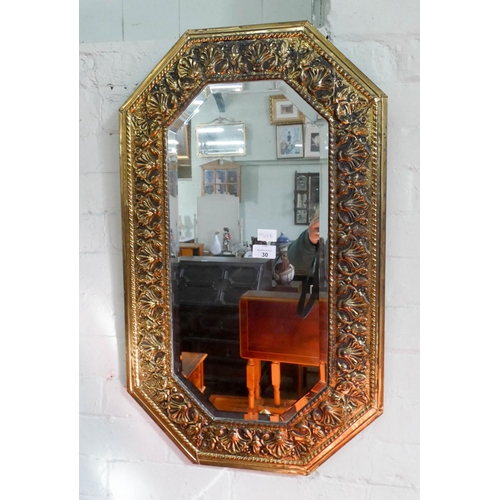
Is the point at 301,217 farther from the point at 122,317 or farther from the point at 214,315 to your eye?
the point at 122,317

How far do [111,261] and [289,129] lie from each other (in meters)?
0.47

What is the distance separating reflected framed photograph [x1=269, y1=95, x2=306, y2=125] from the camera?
0.72 meters

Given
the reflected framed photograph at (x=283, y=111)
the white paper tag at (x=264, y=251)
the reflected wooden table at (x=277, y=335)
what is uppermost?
the reflected framed photograph at (x=283, y=111)

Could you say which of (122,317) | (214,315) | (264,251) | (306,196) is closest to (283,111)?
(306,196)

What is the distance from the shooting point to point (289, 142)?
2.35 feet

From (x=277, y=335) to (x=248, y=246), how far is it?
0.61ft

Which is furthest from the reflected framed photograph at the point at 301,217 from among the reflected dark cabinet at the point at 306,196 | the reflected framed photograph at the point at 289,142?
the reflected framed photograph at the point at 289,142

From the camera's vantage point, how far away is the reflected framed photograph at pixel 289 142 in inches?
28.2

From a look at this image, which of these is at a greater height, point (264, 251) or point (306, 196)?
point (306, 196)

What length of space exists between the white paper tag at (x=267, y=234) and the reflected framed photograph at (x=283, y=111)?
0.20 metres

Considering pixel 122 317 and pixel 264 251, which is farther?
pixel 122 317

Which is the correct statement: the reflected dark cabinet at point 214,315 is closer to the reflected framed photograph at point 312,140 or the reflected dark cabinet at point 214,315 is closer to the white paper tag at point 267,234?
the white paper tag at point 267,234

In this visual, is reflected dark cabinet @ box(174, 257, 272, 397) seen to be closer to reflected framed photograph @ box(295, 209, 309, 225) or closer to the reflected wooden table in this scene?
the reflected wooden table
